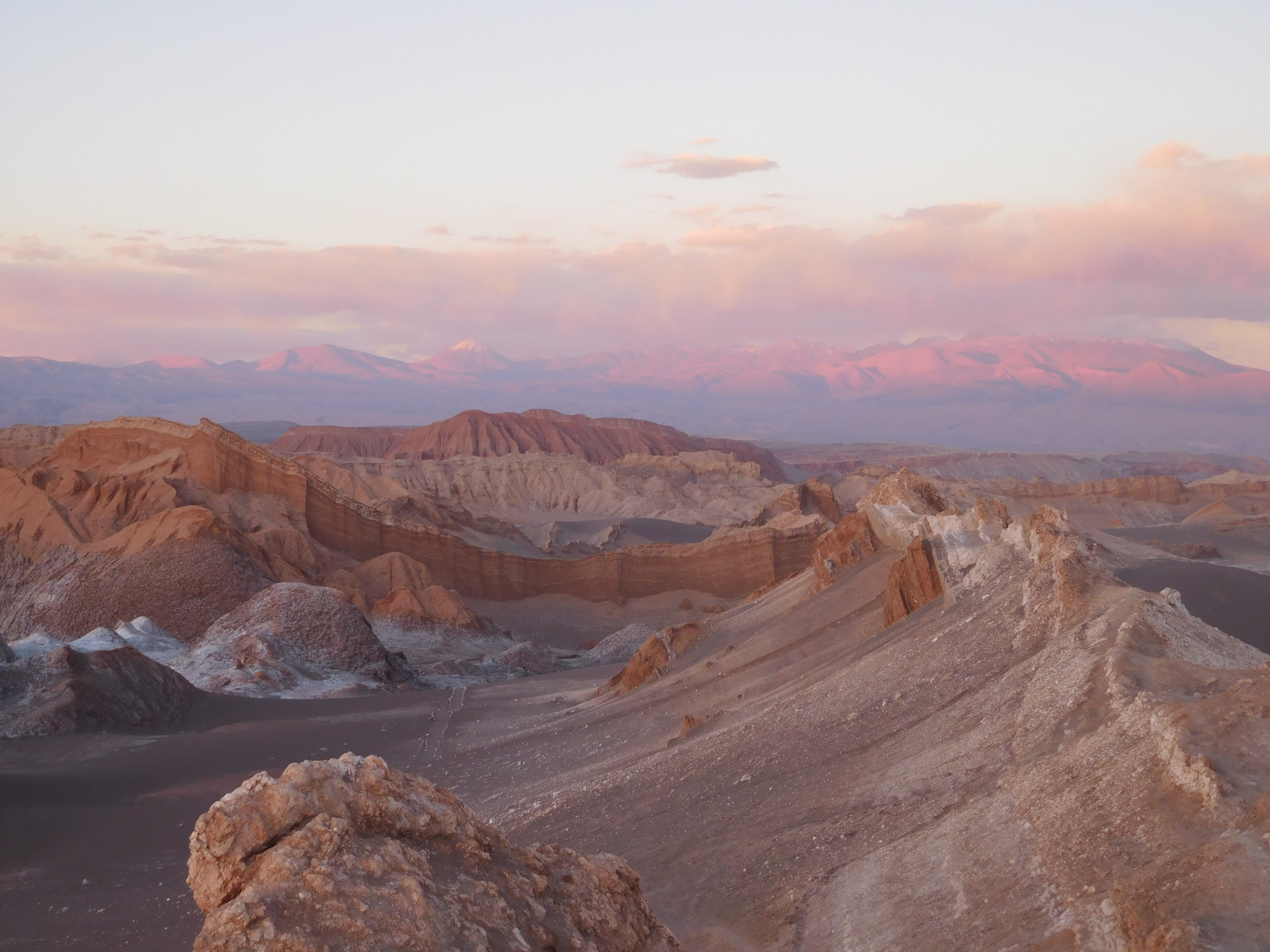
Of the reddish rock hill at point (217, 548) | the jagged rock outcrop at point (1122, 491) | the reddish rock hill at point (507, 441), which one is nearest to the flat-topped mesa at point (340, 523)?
the reddish rock hill at point (217, 548)

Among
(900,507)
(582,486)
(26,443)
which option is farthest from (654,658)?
(582,486)

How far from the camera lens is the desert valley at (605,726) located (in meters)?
5.34

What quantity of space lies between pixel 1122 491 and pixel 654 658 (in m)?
47.3

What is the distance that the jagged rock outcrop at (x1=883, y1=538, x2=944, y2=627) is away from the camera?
14.0 meters

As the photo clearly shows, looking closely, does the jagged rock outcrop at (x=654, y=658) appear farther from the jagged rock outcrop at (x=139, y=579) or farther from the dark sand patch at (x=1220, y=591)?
the jagged rock outcrop at (x=139, y=579)

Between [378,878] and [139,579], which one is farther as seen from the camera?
[139,579]

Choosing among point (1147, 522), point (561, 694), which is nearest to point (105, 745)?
point (561, 694)

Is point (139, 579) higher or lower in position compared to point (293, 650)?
higher

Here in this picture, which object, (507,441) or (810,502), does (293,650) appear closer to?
(810,502)

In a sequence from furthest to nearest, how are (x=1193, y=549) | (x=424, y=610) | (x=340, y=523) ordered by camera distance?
(x=1193, y=549)
(x=340, y=523)
(x=424, y=610)

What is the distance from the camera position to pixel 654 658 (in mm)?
17828

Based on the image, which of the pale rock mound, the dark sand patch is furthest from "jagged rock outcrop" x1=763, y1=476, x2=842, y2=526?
the dark sand patch

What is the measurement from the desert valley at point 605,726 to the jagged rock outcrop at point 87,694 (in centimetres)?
7

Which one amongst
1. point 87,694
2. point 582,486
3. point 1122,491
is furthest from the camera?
point 582,486
